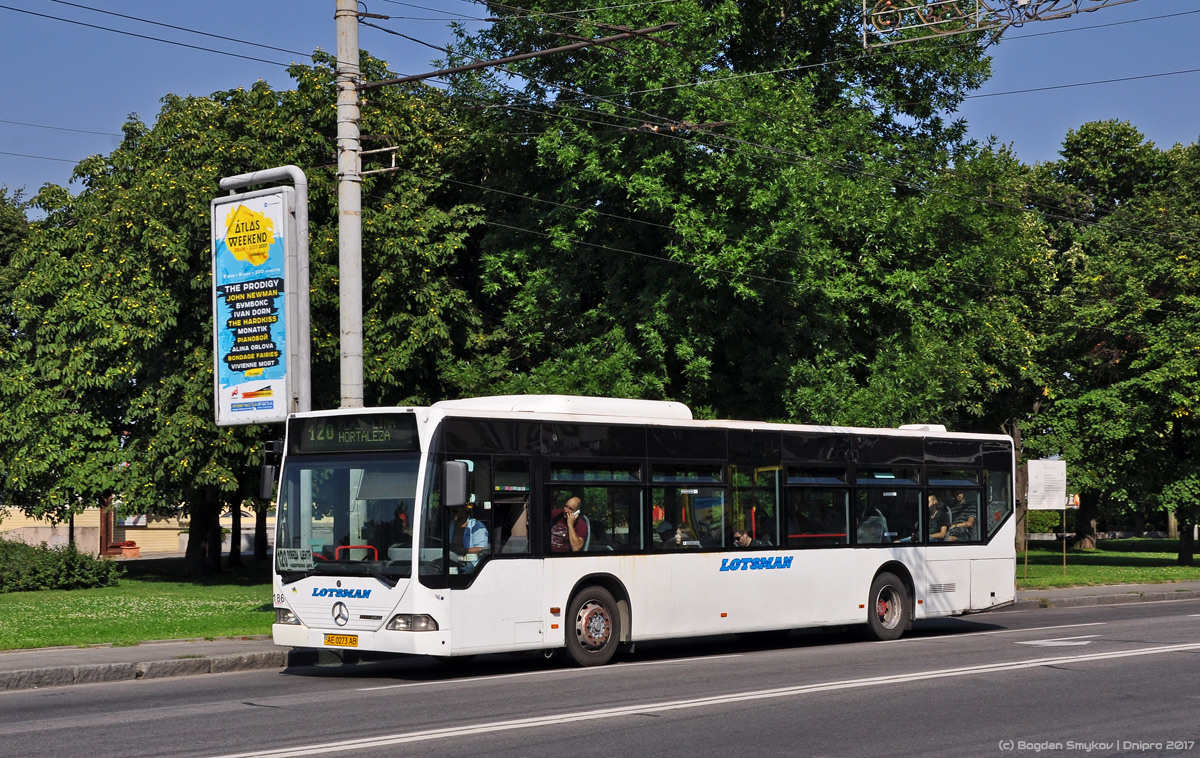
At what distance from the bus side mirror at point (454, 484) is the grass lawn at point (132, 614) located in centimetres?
563

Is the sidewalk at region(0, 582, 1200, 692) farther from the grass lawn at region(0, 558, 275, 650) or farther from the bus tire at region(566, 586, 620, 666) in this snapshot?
the bus tire at region(566, 586, 620, 666)

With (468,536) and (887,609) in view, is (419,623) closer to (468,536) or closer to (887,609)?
(468,536)

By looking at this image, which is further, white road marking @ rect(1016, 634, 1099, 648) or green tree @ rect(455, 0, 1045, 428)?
green tree @ rect(455, 0, 1045, 428)

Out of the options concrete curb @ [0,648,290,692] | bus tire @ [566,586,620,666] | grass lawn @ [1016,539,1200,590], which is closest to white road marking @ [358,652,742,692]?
bus tire @ [566,586,620,666]

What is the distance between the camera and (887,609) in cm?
1853

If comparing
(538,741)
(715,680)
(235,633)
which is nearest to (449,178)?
(235,633)

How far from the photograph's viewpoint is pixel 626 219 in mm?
25625

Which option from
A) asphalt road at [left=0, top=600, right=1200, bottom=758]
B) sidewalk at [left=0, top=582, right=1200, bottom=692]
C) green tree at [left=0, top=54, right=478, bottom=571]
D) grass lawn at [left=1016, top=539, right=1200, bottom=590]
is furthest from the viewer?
grass lawn at [left=1016, top=539, right=1200, bottom=590]

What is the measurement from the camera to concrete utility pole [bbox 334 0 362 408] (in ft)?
56.1

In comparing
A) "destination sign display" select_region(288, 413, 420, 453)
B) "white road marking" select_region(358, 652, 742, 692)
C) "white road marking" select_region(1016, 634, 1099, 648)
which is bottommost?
"white road marking" select_region(1016, 634, 1099, 648)

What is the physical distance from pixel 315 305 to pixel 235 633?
12359 millimetres

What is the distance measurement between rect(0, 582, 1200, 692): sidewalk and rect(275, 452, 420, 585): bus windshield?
62.3 inches

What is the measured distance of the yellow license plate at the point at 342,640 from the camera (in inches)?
527

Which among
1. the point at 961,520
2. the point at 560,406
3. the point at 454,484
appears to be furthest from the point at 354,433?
the point at 961,520
